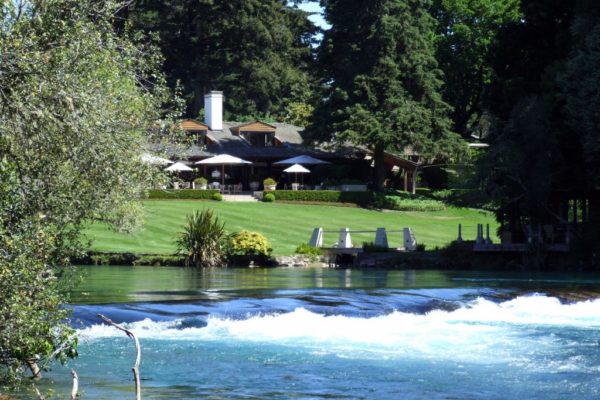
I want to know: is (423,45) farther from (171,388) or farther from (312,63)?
(171,388)

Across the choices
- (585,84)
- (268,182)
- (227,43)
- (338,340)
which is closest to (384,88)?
(268,182)

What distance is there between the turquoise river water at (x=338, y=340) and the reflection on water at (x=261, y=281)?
0.41 ft

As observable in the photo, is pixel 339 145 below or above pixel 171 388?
above

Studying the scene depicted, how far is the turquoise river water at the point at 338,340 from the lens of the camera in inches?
611

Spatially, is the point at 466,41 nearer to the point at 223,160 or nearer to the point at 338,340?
the point at 223,160

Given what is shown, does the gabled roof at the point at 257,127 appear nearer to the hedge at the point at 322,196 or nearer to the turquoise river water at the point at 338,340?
the hedge at the point at 322,196

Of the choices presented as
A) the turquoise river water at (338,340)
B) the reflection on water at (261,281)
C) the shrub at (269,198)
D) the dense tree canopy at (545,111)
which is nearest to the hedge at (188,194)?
the shrub at (269,198)

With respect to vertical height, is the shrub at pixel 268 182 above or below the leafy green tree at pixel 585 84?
below

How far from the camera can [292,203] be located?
72.4 meters

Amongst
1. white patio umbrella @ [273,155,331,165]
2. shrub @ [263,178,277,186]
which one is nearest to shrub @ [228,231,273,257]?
shrub @ [263,178,277,186]

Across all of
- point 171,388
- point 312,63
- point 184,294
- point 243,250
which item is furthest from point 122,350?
point 312,63

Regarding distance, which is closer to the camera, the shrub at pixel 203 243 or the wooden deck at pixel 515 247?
the wooden deck at pixel 515 247

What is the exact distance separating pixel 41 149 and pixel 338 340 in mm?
9578

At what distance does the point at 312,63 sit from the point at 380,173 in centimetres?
1095
